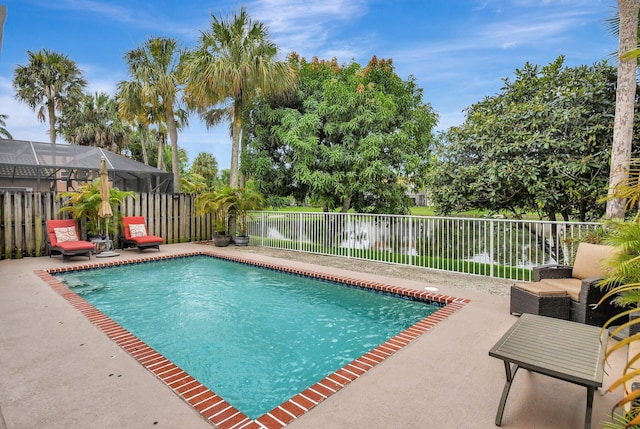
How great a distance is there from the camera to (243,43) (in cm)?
1204

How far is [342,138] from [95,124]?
63.3ft

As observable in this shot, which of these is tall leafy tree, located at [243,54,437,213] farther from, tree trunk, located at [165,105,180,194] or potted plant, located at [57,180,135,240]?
potted plant, located at [57,180,135,240]

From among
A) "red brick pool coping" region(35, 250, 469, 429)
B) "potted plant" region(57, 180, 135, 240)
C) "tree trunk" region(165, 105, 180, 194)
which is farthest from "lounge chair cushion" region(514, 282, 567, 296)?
"tree trunk" region(165, 105, 180, 194)

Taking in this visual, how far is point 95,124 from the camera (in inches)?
918

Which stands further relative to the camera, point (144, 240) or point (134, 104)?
point (134, 104)

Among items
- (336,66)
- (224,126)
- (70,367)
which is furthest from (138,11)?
(70,367)

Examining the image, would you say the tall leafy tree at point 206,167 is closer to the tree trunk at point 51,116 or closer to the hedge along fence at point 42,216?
the tree trunk at point 51,116

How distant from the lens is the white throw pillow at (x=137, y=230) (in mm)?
10137

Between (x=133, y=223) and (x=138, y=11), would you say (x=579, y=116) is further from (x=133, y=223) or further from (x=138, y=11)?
(x=138, y=11)

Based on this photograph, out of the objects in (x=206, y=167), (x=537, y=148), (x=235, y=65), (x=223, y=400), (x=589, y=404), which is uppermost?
(x=235, y=65)

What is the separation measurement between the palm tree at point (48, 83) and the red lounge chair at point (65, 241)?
15.3 metres

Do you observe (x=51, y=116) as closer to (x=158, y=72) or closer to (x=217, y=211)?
(x=158, y=72)

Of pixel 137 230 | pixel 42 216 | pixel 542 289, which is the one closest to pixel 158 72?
pixel 137 230

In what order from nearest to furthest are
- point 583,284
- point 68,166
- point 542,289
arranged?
point 583,284 < point 542,289 < point 68,166
